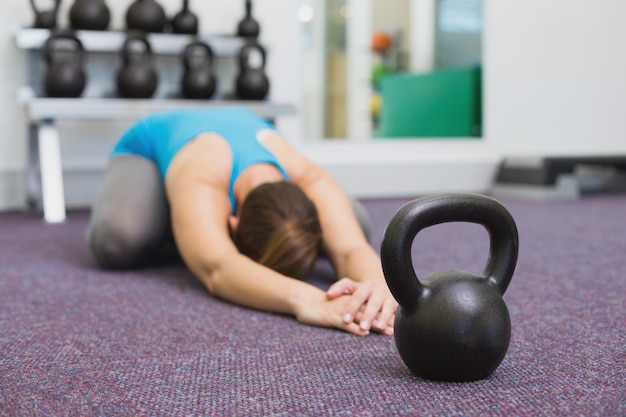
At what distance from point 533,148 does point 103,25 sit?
8.29ft

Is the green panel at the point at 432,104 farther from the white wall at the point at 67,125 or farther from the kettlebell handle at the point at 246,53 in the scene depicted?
the kettlebell handle at the point at 246,53

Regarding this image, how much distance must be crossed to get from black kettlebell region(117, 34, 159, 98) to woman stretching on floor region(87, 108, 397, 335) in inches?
42.6

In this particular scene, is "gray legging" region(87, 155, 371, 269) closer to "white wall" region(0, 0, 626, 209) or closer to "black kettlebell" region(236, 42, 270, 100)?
"black kettlebell" region(236, 42, 270, 100)

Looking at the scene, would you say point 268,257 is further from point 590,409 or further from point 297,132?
point 297,132


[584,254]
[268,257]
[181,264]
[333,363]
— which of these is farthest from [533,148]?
[333,363]

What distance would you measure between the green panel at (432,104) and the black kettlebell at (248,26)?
5.15 ft

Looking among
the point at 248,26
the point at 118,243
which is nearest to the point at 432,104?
the point at 248,26

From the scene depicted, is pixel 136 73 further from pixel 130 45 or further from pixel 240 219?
pixel 240 219

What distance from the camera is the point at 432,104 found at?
15.6 ft

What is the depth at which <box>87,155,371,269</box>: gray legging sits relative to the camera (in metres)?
1.76

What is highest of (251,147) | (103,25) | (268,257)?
(103,25)

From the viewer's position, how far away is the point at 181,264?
1.94m

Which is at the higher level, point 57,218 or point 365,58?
point 365,58

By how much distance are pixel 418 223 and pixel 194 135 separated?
1034 mm
